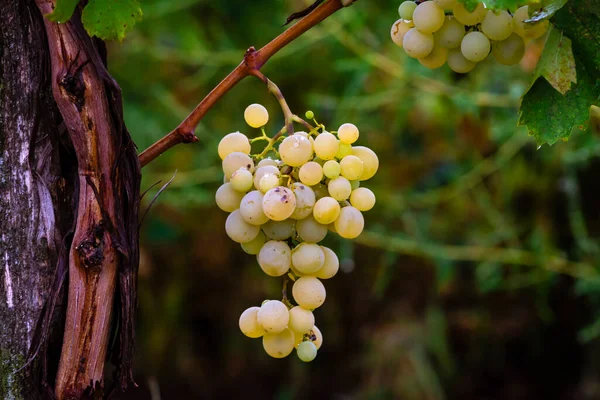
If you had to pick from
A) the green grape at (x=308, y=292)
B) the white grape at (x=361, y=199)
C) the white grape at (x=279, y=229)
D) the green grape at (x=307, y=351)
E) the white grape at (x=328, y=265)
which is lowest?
the green grape at (x=307, y=351)

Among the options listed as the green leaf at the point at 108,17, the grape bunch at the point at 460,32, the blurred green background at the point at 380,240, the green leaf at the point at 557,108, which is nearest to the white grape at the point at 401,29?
the grape bunch at the point at 460,32

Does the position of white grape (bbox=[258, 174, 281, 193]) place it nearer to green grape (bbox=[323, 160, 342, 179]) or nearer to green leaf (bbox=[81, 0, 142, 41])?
green grape (bbox=[323, 160, 342, 179])

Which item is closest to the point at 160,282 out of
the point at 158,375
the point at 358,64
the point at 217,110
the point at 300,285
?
the point at 158,375

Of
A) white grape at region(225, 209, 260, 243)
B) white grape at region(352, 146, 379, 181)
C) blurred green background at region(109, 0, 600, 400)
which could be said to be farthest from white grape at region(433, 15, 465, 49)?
blurred green background at region(109, 0, 600, 400)

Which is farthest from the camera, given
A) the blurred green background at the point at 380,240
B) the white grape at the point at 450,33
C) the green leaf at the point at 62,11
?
the blurred green background at the point at 380,240

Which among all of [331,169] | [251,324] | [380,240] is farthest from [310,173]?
[380,240]

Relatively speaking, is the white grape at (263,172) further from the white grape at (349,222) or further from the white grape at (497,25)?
the white grape at (497,25)

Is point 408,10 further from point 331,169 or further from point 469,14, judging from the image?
point 331,169
